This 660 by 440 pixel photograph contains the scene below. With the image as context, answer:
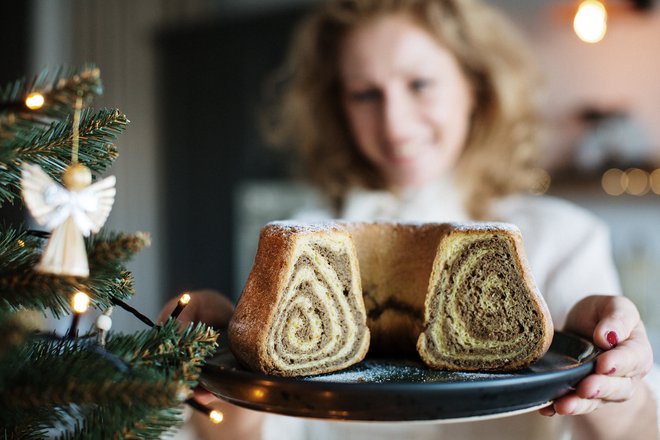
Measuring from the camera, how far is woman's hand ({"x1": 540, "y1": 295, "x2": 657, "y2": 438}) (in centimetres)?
61

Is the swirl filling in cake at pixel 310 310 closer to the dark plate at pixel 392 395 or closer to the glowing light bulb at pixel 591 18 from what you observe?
the dark plate at pixel 392 395

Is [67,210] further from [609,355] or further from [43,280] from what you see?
Answer: [609,355]

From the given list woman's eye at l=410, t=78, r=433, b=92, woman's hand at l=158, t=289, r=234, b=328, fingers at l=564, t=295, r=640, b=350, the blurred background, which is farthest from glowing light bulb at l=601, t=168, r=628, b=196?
woman's hand at l=158, t=289, r=234, b=328

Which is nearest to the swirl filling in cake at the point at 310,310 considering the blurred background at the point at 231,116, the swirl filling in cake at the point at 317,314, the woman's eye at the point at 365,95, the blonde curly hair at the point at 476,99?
the swirl filling in cake at the point at 317,314

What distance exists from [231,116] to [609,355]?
2.98m

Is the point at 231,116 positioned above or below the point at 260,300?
above

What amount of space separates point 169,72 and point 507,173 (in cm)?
238

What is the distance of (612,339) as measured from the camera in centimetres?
66

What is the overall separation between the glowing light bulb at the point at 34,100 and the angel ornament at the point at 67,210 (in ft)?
0.13

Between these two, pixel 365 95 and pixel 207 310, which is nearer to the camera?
pixel 207 310

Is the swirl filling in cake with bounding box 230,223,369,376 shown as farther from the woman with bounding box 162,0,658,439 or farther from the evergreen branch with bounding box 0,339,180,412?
the woman with bounding box 162,0,658,439

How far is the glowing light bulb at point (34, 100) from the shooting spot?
42 cm

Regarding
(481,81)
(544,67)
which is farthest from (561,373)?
(544,67)

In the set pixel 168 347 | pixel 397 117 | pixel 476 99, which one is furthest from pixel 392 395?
pixel 476 99
